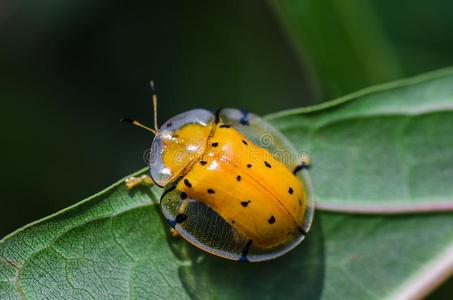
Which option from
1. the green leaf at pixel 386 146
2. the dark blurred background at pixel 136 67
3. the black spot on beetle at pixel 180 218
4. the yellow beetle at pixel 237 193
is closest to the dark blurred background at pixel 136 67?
the dark blurred background at pixel 136 67

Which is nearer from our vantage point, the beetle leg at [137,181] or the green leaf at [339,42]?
the beetle leg at [137,181]

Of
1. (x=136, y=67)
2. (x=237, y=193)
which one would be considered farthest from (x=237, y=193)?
(x=136, y=67)

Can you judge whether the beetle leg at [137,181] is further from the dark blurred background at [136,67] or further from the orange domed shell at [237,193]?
the dark blurred background at [136,67]

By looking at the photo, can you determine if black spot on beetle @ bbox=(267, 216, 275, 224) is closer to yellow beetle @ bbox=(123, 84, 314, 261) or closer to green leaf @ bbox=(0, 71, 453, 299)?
yellow beetle @ bbox=(123, 84, 314, 261)

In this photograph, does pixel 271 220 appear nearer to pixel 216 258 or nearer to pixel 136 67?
pixel 216 258

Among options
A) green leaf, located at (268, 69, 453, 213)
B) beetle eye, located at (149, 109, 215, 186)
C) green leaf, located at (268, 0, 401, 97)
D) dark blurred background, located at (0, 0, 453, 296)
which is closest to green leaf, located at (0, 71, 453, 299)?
green leaf, located at (268, 69, 453, 213)
